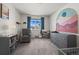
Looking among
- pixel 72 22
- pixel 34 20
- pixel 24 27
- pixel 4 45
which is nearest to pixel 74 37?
pixel 72 22

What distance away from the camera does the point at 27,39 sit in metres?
6.22

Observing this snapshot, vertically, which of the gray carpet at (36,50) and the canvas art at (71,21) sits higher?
the canvas art at (71,21)

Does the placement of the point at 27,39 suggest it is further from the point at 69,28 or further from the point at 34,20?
the point at 69,28

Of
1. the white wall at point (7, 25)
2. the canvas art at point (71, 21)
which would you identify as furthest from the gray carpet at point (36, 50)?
the canvas art at point (71, 21)

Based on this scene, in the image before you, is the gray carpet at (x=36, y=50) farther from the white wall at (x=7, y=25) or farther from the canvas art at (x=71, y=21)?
the canvas art at (x=71, y=21)

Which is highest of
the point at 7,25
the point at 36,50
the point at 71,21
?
the point at 71,21

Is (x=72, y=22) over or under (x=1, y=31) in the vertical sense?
over

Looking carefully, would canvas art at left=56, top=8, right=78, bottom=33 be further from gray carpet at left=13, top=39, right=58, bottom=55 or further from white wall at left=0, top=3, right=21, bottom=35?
white wall at left=0, top=3, right=21, bottom=35

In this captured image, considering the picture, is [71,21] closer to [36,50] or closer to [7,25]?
[36,50]

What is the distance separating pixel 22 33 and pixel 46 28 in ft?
5.03

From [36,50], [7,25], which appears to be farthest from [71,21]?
[7,25]

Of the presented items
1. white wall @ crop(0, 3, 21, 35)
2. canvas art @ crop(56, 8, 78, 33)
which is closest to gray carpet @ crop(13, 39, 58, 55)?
white wall @ crop(0, 3, 21, 35)

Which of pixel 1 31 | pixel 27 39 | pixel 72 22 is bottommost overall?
pixel 27 39

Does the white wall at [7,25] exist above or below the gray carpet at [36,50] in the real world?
above
